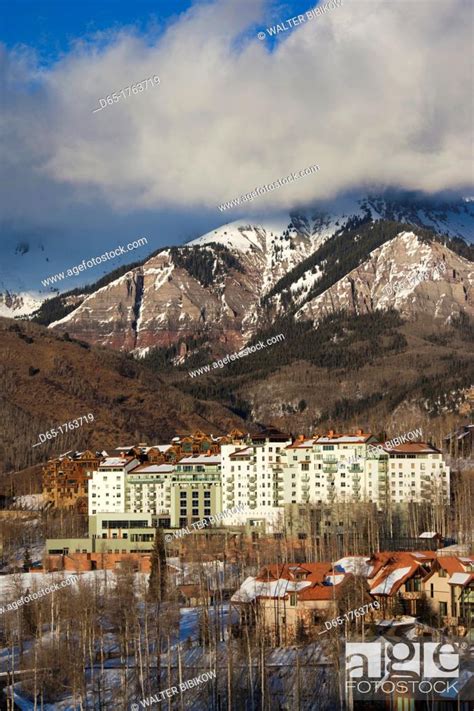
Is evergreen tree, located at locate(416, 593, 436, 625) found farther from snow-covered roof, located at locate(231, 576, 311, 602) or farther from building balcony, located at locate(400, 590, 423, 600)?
snow-covered roof, located at locate(231, 576, 311, 602)

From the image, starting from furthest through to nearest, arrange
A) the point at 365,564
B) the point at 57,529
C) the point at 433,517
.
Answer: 1. the point at 57,529
2. the point at 433,517
3. the point at 365,564

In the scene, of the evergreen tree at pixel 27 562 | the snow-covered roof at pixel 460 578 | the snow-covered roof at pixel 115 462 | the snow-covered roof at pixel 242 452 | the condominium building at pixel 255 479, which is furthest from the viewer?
the snow-covered roof at pixel 115 462

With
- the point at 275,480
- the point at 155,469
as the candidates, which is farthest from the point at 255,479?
the point at 155,469

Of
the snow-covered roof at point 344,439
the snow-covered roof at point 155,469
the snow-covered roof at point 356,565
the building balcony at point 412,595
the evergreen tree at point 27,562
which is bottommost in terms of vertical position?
the building balcony at point 412,595

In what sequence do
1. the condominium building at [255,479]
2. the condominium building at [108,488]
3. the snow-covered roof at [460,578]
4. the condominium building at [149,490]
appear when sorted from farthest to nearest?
the condominium building at [108,488] → the condominium building at [149,490] → the condominium building at [255,479] → the snow-covered roof at [460,578]

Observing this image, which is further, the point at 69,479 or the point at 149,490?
the point at 69,479

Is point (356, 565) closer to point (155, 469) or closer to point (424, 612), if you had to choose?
point (424, 612)

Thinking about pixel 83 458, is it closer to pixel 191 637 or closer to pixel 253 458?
pixel 253 458

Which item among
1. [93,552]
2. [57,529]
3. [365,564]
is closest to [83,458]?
[57,529]

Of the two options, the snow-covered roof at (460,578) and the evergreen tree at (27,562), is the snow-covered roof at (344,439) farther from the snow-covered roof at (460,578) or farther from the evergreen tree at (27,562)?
the snow-covered roof at (460,578)

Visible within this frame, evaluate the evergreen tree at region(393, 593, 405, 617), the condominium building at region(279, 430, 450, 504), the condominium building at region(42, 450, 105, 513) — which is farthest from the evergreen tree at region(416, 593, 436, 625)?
the condominium building at region(42, 450, 105, 513)

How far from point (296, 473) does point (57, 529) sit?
83.5 feet

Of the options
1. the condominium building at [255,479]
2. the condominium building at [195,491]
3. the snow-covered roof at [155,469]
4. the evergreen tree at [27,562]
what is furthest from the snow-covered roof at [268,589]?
the snow-covered roof at [155,469]

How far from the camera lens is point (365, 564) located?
10831 centimetres
